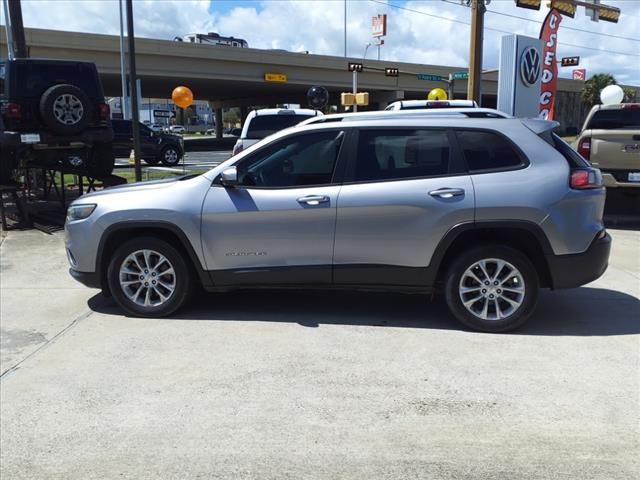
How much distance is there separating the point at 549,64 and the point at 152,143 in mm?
13500

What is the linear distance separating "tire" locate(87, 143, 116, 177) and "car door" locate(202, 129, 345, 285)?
23.2 feet

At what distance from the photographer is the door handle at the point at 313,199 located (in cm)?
493

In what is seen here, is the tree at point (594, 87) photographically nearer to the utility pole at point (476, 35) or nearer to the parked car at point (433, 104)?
the utility pole at point (476, 35)

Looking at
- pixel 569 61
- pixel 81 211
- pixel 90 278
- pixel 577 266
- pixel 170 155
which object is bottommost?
pixel 90 278

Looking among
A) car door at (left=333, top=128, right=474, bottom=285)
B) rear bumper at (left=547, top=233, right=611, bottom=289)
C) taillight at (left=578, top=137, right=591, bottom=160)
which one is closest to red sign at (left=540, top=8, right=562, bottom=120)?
taillight at (left=578, top=137, right=591, bottom=160)

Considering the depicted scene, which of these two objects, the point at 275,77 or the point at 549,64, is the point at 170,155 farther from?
the point at 275,77

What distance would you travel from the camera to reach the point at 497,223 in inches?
187

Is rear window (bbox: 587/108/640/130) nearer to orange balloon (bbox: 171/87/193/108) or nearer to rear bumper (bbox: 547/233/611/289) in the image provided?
rear bumper (bbox: 547/233/611/289)

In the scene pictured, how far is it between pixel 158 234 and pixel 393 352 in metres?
2.32

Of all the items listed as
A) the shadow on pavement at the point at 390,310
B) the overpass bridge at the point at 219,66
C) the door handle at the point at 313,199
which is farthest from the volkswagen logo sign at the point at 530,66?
the overpass bridge at the point at 219,66

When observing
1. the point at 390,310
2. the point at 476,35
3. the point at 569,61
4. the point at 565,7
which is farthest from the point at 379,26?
the point at 390,310

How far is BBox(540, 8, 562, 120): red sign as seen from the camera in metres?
17.2

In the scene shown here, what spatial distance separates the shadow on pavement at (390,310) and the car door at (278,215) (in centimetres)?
49

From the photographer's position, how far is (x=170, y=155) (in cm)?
2206
